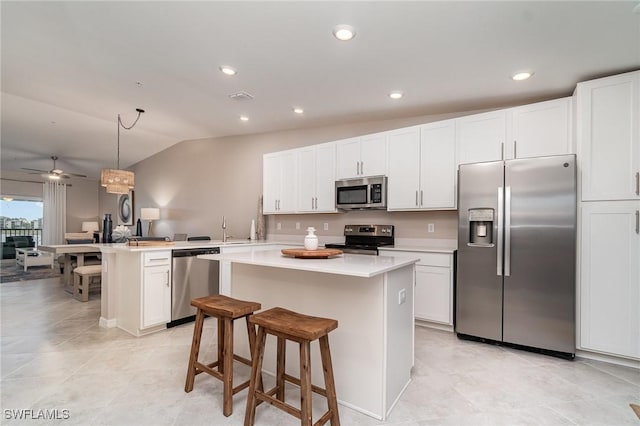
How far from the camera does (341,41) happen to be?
2.41 meters

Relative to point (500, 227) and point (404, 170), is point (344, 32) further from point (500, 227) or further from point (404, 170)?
point (500, 227)

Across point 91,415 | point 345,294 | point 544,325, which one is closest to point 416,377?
point 345,294

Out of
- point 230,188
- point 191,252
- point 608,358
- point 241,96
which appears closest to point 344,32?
point 241,96

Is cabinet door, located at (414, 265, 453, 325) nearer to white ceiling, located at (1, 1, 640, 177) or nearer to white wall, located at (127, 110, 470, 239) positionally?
white wall, located at (127, 110, 470, 239)

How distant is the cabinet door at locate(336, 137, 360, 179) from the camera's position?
13.5 feet

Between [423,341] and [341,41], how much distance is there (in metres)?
2.86

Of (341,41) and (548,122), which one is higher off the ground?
(341,41)

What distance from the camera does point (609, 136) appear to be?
2611 millimetres

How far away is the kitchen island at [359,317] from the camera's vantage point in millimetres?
1822

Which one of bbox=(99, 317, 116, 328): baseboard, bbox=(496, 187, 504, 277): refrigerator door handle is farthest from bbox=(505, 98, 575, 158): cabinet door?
bbox=(99, 317, 116, 328): baseboard

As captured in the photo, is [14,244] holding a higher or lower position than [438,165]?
lower

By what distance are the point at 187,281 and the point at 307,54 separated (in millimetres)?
2760

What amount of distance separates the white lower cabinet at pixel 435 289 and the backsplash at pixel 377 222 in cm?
52

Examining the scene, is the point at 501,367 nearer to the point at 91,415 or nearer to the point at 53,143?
the point at 91,415
